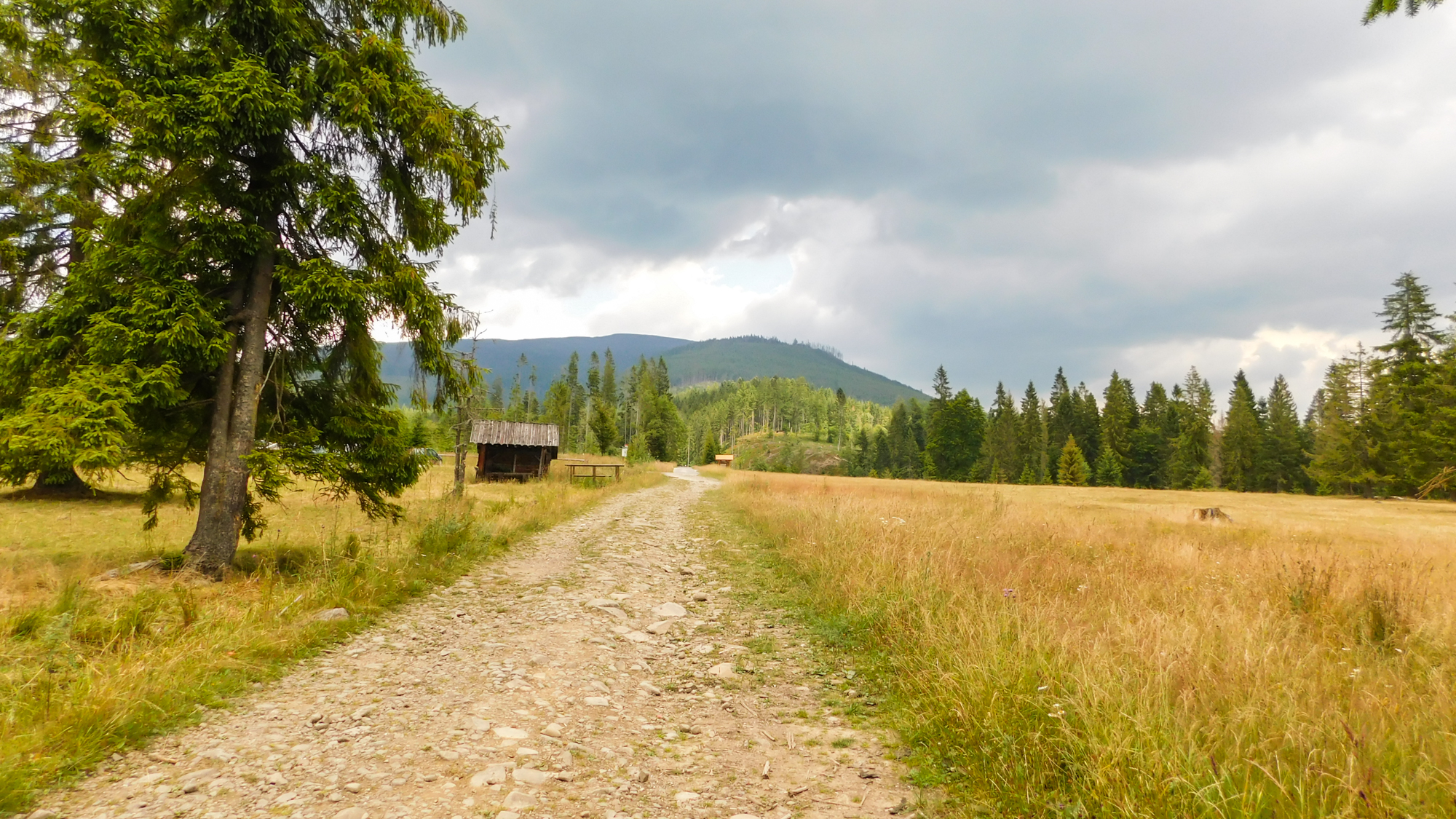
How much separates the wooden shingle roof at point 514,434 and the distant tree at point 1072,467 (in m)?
60.5

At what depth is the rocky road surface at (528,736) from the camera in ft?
10.7

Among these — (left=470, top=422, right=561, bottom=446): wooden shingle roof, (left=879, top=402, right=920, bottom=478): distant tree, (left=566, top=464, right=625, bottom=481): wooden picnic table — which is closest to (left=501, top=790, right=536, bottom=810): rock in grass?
(left=566, top=464, right=625, bottom=481): wooden picnic table

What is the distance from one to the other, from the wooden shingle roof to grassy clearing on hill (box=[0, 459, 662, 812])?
25.7 metres

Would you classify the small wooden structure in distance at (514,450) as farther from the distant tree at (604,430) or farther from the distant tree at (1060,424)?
the distant tree at (1060,424)

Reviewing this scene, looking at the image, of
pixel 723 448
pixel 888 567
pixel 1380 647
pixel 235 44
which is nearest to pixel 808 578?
pixel 888 567

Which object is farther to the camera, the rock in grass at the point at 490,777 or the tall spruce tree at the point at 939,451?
the tall spruce tree at the point at 939,451

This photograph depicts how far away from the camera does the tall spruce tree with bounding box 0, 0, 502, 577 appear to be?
6875 millimetres

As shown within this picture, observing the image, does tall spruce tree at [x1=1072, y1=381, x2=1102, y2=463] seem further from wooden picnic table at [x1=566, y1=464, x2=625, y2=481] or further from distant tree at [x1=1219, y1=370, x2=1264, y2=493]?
wooden picnic table at [x1=566, y1=464, x2=625, y2=481]

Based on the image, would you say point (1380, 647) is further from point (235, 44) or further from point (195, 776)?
point (235, 44)

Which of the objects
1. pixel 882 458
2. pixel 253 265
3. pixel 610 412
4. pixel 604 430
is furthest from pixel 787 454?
pixel 253 265

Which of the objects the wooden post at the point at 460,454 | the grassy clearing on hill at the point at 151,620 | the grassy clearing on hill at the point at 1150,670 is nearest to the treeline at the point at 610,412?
the wooden post at the point at 460,454

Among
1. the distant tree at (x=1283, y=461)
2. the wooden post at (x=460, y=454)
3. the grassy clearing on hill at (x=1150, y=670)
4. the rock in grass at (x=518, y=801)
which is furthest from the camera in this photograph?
the distant tree at (x=1283, y=461)

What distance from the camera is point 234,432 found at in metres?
7.85

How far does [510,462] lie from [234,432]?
33288 mm
